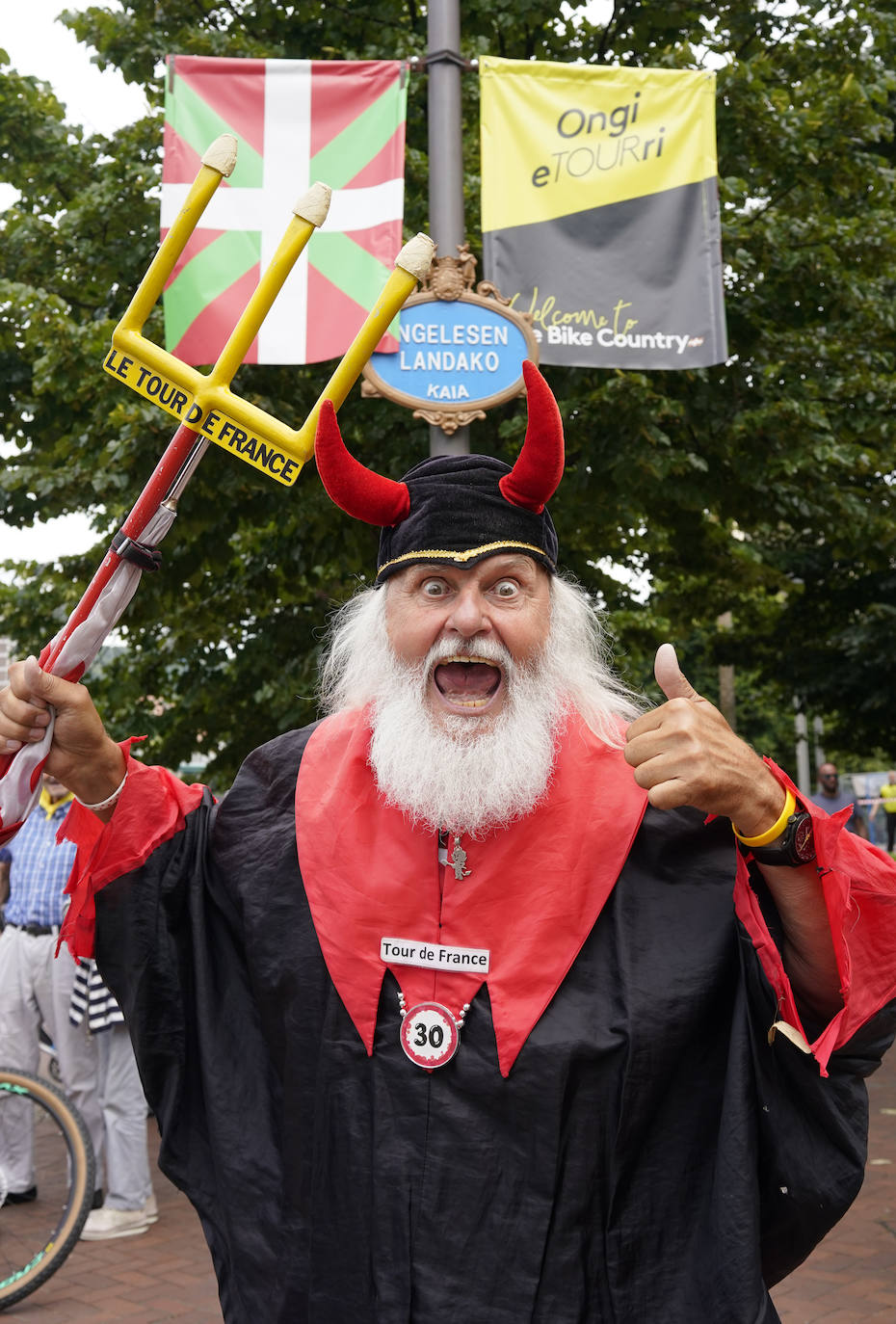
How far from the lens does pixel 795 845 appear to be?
1.79m

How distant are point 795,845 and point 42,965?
4629 mm

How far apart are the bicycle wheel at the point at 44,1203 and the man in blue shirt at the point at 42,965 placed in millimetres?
492

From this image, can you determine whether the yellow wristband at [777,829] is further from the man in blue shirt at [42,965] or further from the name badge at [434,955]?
the man in blue shirt at [42,965]

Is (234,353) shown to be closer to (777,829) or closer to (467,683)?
(467,683)

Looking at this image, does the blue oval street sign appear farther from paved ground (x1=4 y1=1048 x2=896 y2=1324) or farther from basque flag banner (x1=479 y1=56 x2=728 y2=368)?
paved ground (x1=4 y1=1048 x2=896 y2=1324)

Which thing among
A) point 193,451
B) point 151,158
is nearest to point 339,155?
point 151,158

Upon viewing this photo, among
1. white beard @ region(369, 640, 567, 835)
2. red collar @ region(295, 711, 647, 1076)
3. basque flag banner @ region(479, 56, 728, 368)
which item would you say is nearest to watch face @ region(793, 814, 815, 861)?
red collar @ region(295, 711, 647, 1076)

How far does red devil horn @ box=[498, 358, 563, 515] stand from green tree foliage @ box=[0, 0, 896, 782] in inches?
175

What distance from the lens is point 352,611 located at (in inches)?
110

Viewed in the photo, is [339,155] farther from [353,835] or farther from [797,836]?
[797,836]

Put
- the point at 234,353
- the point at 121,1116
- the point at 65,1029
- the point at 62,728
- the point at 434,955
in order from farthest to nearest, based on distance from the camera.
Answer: the point at 65,1029 → the point at 121,1116 → the point at 434,955 → the point at 62,728 → the point at 234,353

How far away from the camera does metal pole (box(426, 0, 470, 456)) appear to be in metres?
4.79

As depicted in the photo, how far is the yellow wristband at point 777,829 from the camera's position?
1.79 m

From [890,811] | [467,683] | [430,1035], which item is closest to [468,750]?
[467,683]
